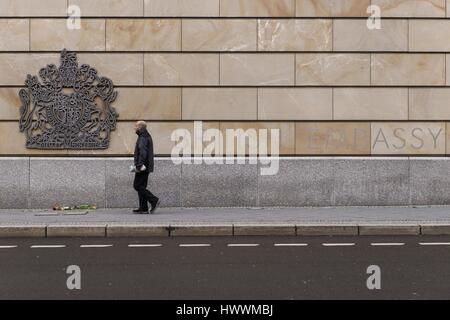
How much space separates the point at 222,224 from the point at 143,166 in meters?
2.56

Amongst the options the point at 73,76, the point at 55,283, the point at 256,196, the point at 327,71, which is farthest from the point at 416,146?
the point at 55,283

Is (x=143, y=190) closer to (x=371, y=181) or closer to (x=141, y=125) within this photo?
(x=141, y=125)

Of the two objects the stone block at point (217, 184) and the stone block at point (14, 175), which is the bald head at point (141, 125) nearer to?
the stone block at point (217, 184)

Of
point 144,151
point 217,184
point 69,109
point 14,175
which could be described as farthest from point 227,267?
point 14,175

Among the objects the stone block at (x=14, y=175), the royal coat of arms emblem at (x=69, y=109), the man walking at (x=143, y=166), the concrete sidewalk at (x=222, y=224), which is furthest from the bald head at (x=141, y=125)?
the stone block at (x=14, y=175)

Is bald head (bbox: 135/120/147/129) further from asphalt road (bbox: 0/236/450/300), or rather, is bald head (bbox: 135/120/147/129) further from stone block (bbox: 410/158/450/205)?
stone block (bbox: 410/158/450/205)

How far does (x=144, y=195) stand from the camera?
14.4 meters

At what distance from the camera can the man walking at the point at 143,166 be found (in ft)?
47.3

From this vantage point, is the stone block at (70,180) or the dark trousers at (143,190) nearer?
the dark trousers at (143,190)

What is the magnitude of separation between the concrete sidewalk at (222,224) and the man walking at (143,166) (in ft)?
1.37

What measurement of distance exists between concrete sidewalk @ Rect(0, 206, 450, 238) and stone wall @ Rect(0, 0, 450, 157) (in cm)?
238
